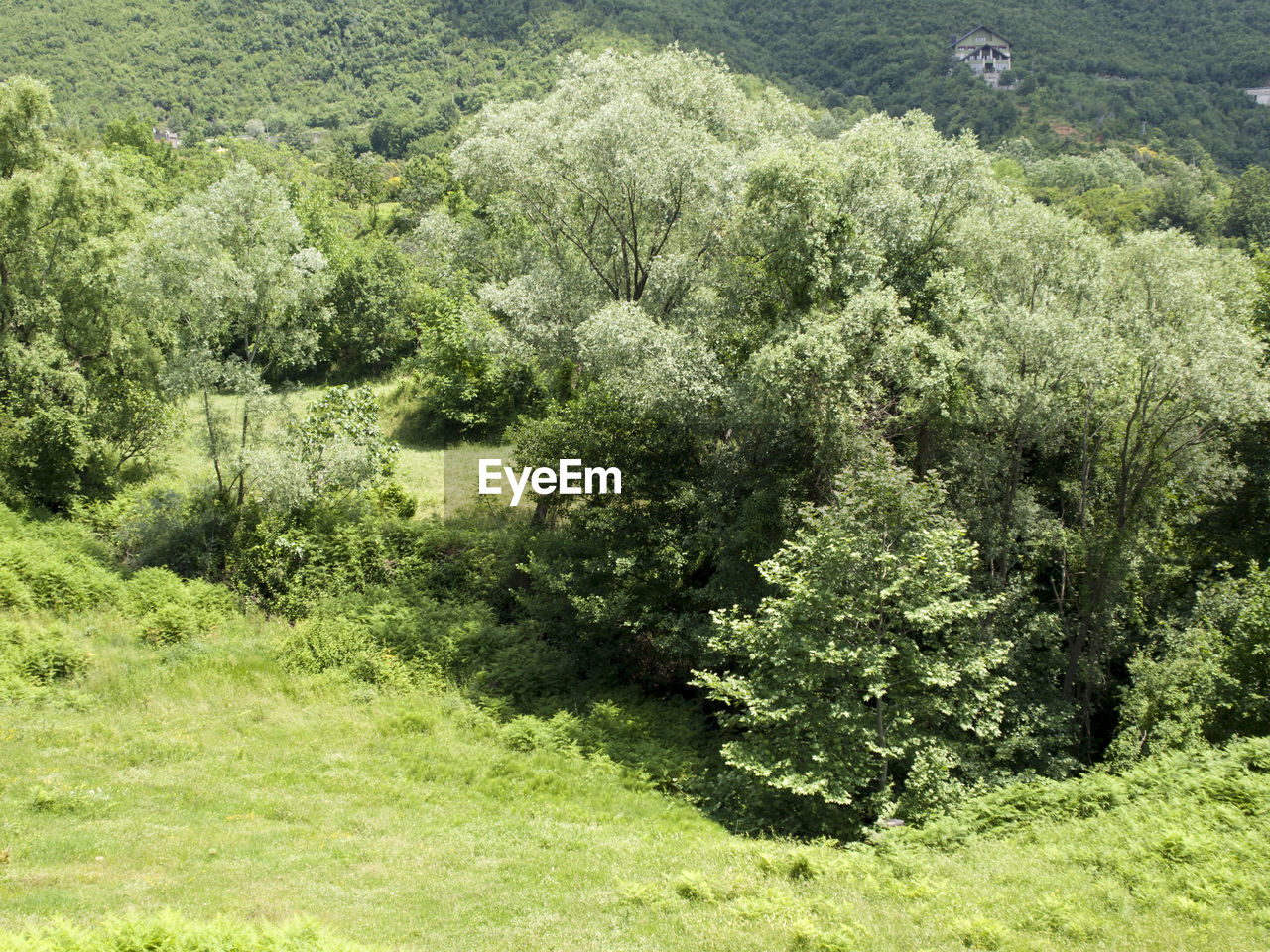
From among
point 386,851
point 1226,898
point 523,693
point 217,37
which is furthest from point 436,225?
point 217,37

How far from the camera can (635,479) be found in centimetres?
1994

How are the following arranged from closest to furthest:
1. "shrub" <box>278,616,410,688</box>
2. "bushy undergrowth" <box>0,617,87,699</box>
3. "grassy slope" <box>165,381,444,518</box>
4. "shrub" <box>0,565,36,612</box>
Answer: "bushy undergrowth" <box>0,617,87,699</box> < "shrub" <box>278,616,410,688</box> < "shrub" <box>0,565,36,612</box> < "grassy slope" <box>165,381,444,518</box>

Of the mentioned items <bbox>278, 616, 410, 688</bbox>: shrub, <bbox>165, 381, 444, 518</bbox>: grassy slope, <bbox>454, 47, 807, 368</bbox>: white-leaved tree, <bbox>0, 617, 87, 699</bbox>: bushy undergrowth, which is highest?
<bbox>454, 47, 807, 368</bbox>: white-leaved tree

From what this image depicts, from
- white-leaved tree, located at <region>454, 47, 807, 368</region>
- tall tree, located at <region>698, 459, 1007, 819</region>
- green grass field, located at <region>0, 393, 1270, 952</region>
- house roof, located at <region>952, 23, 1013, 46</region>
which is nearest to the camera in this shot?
green grass field, located at <region>0, 393, 1270, 952</region>

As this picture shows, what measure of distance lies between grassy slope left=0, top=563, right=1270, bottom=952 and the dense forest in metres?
0.08

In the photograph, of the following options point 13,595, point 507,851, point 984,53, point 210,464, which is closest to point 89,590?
point 13,595

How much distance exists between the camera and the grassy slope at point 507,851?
8.97 m

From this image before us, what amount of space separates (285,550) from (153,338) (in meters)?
9.32

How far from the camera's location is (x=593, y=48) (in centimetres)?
6988

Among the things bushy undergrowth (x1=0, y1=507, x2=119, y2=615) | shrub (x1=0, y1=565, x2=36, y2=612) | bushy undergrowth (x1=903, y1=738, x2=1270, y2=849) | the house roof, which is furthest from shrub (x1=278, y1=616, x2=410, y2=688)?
the house roof

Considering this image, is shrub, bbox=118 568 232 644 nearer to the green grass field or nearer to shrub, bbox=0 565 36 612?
the green grass field

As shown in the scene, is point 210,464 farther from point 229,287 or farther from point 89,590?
point 229,287

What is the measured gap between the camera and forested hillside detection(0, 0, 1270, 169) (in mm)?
89000

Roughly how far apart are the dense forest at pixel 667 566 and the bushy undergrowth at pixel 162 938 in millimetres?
43
